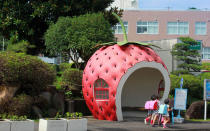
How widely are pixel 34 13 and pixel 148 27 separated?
28.9 meters

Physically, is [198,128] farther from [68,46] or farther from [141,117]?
[68,46]

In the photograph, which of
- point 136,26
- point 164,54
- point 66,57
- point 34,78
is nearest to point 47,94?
point 34,78

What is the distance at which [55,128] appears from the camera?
1155cm

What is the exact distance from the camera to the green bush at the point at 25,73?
594 inches

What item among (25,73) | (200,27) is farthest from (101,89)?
(200,27)

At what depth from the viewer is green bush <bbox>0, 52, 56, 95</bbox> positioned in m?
15.1

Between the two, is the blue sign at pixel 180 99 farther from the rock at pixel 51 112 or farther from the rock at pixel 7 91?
the rock at pixel 7 91

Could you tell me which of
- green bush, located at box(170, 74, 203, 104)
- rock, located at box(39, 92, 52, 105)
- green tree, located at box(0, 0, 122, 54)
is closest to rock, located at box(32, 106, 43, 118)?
rock, located at box(39, 92, 52, 105)

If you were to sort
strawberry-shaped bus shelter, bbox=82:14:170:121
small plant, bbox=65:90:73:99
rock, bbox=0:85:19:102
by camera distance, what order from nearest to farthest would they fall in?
strawberry-shaped bus shelter, bbox=82:14:170:121
rock, bbox=0:85:19:102
small plant, bbox=65:90:73:99

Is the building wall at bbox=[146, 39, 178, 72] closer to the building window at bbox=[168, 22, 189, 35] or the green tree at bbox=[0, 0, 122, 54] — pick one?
the green tree at bbox=[0, 0, 122, 54]

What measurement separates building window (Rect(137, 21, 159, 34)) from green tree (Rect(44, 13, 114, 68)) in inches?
1159

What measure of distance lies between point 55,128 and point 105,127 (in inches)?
94.2

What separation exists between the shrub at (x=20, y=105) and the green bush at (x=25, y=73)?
664 mm

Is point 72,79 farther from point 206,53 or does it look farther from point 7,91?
point 206,53
